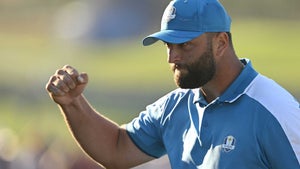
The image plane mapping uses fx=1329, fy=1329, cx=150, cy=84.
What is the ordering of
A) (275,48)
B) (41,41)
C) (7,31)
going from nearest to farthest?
1. (275,48)
2. (41,41)
3. (7,31)

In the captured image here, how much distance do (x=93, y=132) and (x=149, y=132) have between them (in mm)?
291

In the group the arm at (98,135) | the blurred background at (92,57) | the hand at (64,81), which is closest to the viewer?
the hand at (64,81)

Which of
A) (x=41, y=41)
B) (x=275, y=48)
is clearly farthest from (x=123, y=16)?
(x=275, y=48)

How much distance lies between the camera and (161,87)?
1037 inches

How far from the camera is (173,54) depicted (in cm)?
624

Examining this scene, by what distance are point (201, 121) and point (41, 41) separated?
105 ft

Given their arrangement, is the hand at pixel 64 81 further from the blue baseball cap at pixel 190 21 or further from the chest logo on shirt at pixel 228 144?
the chest logo on shirt at pixel 228 144

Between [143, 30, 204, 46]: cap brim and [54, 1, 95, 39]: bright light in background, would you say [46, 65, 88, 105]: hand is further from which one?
[54, 1, 95, 39]: bright light in background

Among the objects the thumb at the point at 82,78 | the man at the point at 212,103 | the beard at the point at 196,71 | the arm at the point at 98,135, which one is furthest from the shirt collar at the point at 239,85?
the arm at the point at 98,135

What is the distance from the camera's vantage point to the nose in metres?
6.20

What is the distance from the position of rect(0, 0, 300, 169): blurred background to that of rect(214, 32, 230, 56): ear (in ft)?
20.0

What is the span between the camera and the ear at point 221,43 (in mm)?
6297

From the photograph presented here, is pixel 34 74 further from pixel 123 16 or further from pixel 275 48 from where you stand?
pixel 123 16

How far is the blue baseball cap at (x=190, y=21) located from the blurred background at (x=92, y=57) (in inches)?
239
